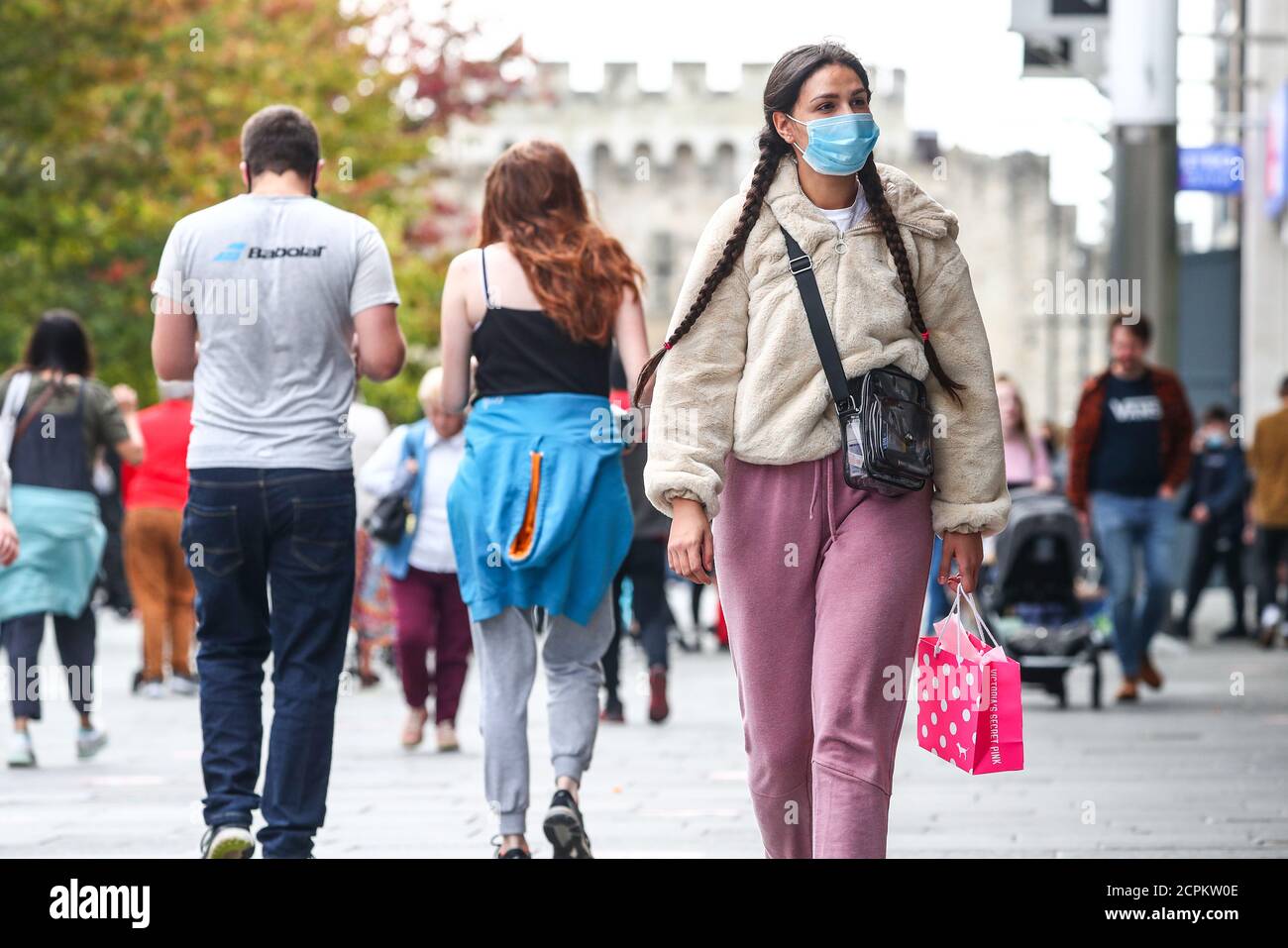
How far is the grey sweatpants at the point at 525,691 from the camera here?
244 inches

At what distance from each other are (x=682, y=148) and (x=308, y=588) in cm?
6362

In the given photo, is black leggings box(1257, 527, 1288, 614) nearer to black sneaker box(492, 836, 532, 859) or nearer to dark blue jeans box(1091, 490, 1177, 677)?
dark blue jeans box(1091, 490, 1177, 677)

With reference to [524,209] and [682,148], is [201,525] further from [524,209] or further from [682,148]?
[682,148]

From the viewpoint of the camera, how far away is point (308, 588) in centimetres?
584

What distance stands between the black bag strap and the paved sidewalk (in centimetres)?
232

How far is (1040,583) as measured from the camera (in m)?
11.7

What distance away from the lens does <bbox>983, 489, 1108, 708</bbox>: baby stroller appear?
11.4 m

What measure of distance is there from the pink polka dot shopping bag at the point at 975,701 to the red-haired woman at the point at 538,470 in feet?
5.67

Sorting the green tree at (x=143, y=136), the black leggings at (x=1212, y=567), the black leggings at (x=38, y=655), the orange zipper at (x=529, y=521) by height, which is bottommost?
the black leggings at (x=1212, y=567)

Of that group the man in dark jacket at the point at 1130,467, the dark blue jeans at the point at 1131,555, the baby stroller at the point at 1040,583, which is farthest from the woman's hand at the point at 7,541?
the dark blue jeans at the point at 1131,555

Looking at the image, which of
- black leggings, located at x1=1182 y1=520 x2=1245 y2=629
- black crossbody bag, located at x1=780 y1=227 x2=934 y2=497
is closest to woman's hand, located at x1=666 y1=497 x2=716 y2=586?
black crossbody bag, located at x1=780 y1=227 x2=934 y2=497

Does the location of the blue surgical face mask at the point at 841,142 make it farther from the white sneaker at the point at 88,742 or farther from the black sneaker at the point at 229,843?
the white sneaker at the point at 88,742

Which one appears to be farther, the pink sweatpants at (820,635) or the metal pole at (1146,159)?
the metal pole at (1146,159)
